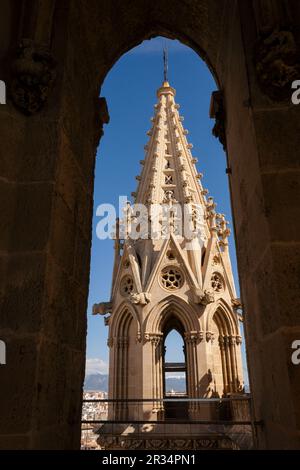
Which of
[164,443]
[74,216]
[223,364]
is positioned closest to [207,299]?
[223,364]

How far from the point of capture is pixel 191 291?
11.6m

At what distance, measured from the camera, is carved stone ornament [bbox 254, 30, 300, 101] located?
2299 millimetres

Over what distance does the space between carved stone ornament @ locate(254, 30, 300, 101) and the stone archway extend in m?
0.01

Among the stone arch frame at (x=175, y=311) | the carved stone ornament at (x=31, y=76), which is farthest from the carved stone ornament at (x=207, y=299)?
the carved stone ornament at (x=31, y=76)

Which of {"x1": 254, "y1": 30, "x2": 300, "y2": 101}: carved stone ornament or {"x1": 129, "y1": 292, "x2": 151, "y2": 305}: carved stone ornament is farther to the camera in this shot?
{"x1": 129, "y1": 292, "x2": 151, "y2": 305}: carved stone ornament

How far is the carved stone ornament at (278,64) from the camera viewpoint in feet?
7.54

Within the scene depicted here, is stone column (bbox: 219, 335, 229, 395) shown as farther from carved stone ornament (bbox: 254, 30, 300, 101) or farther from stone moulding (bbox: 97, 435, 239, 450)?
carved stone ornament (bbox: 254, 30, 300, 101)

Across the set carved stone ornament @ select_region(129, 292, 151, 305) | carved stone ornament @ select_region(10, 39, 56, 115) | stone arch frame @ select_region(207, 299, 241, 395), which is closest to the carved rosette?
carved stone ornament @ select_region(129, 292, 151, 305)

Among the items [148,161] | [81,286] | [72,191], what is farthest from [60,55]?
[148,161]

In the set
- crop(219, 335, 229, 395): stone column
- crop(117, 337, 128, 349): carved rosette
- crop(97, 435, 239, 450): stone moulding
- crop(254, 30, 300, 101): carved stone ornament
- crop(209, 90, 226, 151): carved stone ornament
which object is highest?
crop(209, 90, 226, 151): carved stone ornament

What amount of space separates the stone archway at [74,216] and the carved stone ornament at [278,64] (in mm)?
13

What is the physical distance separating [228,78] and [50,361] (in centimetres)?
275

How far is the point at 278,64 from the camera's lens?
2297 millimetres
